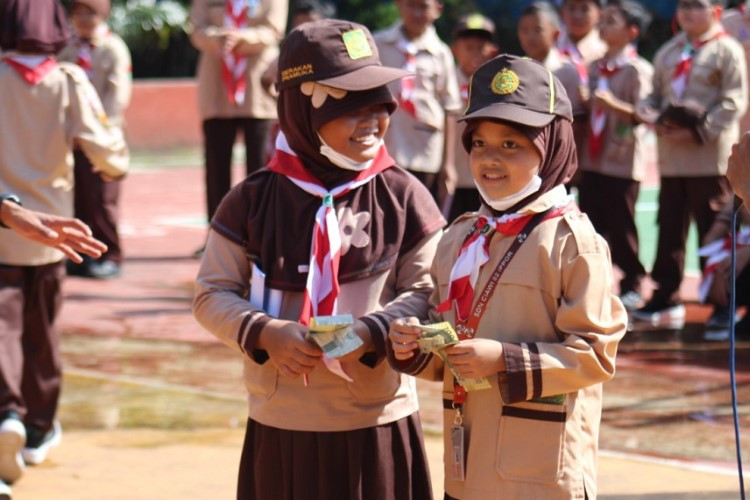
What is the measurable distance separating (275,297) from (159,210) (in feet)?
40.9

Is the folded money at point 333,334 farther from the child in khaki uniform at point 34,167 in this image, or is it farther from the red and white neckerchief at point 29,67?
the red and white neckerchief at point 29,67

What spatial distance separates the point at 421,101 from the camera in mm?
9852

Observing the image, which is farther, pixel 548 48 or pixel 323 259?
pixel 548 48

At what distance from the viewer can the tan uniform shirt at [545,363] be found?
3816 mm

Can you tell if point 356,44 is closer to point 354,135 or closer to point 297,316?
point 354,135

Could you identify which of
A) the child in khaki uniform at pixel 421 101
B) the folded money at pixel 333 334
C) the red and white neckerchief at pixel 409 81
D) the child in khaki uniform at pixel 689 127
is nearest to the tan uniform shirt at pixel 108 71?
the child in khaki uniform at pixel 421 101

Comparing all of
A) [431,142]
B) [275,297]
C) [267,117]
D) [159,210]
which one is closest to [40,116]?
[275,297]

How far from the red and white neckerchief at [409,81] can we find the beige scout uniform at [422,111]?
21mm

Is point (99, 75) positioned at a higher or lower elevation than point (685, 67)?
lower

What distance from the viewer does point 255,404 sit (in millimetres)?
4402

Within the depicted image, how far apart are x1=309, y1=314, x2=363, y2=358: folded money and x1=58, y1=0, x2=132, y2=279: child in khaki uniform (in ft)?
23.7

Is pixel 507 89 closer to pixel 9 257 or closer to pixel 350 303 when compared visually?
pixel 350 303

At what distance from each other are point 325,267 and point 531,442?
2.73ft

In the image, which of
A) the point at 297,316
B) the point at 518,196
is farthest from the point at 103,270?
the point at 518,196
